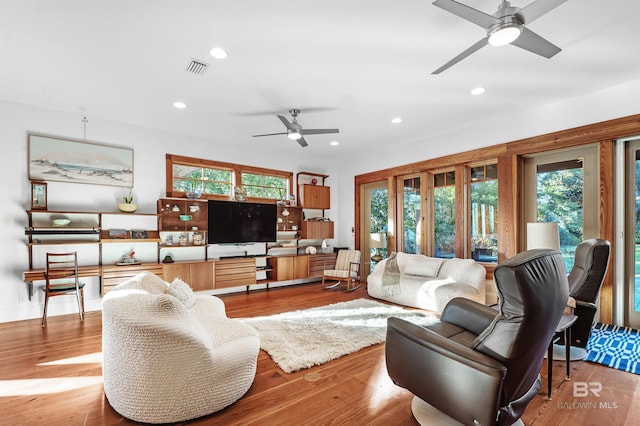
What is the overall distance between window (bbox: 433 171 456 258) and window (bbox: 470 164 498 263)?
33 centimetres

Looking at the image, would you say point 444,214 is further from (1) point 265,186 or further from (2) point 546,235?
(1) point 265,186

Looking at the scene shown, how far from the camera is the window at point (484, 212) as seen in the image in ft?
15.7

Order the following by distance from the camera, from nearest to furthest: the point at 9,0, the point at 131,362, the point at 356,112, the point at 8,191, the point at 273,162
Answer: the point at 131,362 < the point at 9,0 < the point at 8,191 < the point at 356,112 < the point at 273,162

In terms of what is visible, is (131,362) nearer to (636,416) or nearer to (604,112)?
(636,416)

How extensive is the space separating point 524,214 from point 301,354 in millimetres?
3865

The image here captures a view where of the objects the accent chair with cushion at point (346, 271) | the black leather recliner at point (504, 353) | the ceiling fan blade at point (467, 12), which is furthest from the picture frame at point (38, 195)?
the ceiling fan blade at point (467, 12)

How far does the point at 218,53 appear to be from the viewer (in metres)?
2.82

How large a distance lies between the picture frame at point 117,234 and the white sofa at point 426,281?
416 cm

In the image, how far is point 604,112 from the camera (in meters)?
3.61

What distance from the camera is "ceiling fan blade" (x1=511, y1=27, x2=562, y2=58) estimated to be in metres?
2.15

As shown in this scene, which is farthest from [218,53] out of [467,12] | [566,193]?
[566,193]

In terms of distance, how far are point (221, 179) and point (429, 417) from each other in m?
5.19

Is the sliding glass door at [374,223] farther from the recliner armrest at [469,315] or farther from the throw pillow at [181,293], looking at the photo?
the throw pillow at [181,293]

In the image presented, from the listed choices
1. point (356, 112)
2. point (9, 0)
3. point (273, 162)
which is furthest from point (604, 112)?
point (9, 0)
